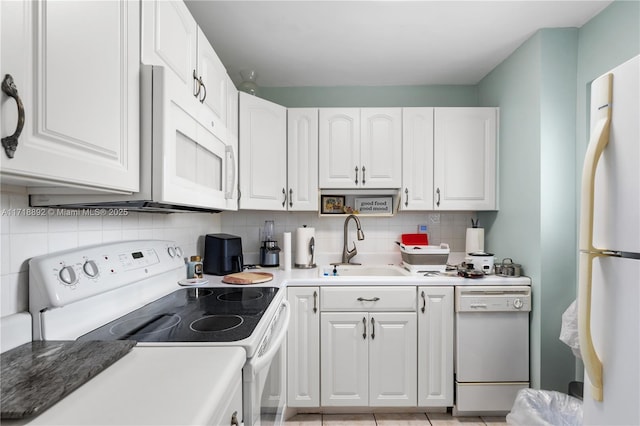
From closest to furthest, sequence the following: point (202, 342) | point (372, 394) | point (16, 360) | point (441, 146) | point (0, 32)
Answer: point (0, 32), point (16, 360), point (202, 342), point (372, 394), point (441, 146)

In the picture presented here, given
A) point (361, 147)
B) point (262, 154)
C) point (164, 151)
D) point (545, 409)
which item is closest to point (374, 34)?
point (361, 147)

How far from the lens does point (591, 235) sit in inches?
41.4

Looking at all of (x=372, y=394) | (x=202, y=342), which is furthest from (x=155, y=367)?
(x=372, y=394)

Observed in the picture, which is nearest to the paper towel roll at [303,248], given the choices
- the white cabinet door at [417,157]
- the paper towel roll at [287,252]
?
the paper towel roll at [287,252]

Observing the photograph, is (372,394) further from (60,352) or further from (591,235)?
(60,352)

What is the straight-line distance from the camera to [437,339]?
7.07 feet

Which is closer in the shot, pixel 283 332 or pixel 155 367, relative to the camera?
pixel 155 367

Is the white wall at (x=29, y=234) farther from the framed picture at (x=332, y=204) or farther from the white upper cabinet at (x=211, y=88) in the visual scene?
the framed picture at (x=332, y=204)

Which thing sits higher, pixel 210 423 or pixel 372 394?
pixel 210 423

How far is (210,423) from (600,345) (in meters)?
1.13

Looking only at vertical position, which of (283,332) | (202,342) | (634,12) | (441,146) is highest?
(634,12)

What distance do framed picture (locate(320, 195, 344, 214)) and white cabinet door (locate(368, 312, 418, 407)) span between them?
88 cm

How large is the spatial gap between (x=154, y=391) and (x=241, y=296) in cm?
93

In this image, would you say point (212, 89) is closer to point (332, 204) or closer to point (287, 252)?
point (287, 252)
